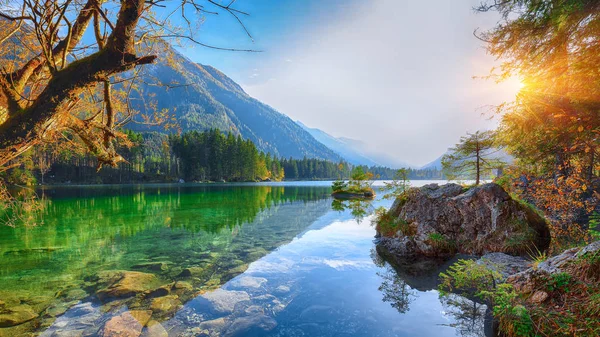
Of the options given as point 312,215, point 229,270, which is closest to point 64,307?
point 229,270

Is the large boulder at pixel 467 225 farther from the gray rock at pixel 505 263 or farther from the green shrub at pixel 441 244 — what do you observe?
the gray rock at pixel 505 263

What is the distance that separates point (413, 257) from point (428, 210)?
2.76 metres

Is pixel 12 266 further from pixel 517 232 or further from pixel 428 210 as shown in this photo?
pixel 517 232

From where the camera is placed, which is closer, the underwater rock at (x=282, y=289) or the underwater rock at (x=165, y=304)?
the underwater rock at (x=165, y=304)

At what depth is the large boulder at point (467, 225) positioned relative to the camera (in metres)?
10.5

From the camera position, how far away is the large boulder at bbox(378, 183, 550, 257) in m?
10.5

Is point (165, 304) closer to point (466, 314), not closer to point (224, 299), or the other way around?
point (224, 299)

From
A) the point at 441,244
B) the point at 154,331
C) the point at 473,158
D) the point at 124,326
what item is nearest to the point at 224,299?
the point at 154,331

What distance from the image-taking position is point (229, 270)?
1004 cm

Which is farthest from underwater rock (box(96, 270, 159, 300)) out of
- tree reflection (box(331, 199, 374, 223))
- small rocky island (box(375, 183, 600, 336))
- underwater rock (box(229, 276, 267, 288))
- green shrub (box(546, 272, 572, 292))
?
tree reflection (box(331, 199, 374, 223))

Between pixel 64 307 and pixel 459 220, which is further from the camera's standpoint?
pixel 459 220

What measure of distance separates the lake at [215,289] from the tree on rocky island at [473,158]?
12337 mm

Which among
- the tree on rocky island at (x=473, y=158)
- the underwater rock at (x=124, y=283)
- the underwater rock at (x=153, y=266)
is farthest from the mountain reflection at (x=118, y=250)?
the tree on rocky island at (x=473, y=158)

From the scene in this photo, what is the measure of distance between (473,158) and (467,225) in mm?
13013
